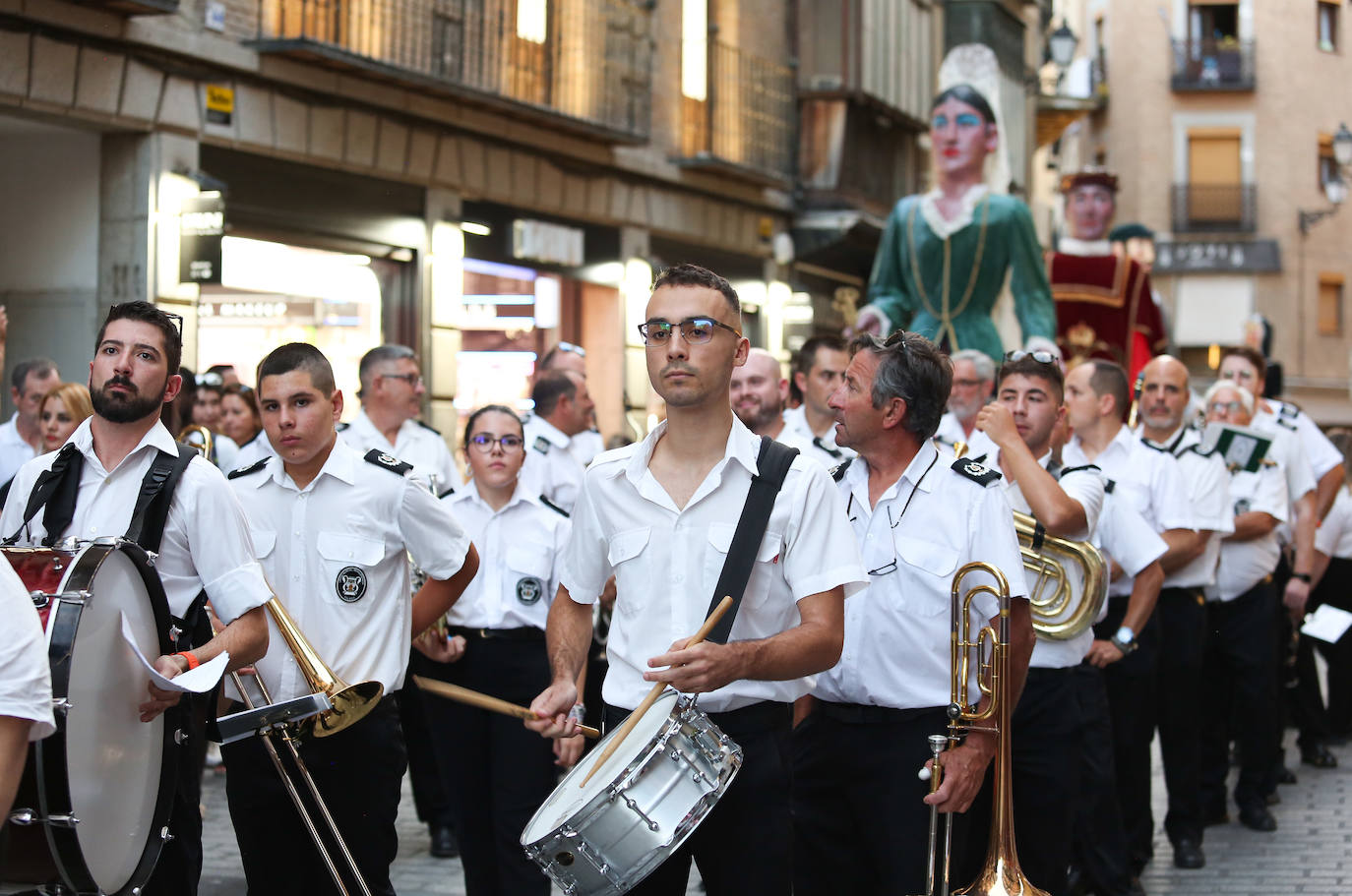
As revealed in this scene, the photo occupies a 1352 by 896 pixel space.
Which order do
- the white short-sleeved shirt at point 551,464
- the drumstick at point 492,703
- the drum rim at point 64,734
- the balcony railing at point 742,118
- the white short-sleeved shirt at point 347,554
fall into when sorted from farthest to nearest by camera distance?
the balcony railing at point 742,118 → the white short-sleeved shirt at point 551,464 → the white short-sleeved shirt at point 347,554 → the drumstick at point 492,703 → the drum rim at point 64,734

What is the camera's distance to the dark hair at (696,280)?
434 centimetres

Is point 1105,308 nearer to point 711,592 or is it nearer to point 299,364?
point 299,364

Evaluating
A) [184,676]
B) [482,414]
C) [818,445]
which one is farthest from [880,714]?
[818,445]

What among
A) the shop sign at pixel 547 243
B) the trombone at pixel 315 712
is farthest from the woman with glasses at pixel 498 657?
the shop sign at pixel 547 243

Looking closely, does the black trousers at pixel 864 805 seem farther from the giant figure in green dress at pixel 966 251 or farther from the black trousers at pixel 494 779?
the giant figure in green dress at pixel 966 251

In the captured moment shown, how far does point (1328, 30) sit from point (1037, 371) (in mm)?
39618

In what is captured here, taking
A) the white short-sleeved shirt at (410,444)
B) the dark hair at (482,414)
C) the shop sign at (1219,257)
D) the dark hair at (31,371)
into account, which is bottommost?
the white short-sleeved shirt at (410,444)

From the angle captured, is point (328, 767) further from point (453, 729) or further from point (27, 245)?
point (27, 245)

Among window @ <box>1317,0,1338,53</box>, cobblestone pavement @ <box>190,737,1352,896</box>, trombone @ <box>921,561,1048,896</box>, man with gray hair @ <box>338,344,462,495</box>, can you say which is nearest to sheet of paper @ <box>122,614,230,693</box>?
trombone @ <box>921,561,1048,896</box>

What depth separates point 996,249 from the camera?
10.8 m

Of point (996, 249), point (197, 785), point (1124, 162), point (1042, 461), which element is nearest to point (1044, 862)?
point (1042, 461)

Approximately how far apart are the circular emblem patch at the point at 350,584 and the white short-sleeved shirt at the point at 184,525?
2.11ft

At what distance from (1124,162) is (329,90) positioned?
119 ft

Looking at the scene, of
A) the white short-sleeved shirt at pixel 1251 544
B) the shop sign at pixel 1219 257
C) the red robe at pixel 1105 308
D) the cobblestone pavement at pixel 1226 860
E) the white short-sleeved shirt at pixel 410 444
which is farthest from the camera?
the shop sign at pixel 1219 257
